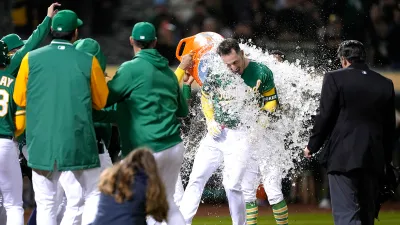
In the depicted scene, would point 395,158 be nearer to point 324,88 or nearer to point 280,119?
point 280,119

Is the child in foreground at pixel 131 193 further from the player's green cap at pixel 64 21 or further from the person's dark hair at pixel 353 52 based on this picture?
the person's dark hair at pixel 353 52

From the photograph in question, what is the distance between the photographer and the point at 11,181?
361 inches

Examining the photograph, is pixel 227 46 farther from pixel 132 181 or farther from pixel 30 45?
pixel 132 181

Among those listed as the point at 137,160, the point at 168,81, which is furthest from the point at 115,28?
the point at 137,160

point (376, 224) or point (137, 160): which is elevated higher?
point (137, 160)

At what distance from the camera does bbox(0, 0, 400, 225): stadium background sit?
17078 millimetres

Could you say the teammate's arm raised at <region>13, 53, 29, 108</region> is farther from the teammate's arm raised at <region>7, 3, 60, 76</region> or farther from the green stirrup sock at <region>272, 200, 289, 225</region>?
the green stirrup sock at <region>272, 200, 289, 225</region>

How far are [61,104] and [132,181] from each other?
190cm

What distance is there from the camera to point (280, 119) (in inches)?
443

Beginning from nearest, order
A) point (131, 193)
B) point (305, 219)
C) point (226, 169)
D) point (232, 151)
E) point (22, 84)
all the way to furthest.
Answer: point (131, 193), point (22, 84), point (232, 151), point (226, 169), point (305, 219)

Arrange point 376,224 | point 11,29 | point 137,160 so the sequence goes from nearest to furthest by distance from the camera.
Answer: point 137,160, point 376,224, point 11,29

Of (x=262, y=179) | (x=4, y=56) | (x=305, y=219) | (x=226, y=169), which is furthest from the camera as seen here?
(x=305, y=219)

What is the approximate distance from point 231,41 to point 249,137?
1.13 meters

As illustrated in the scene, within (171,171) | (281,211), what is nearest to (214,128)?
(281,211)
